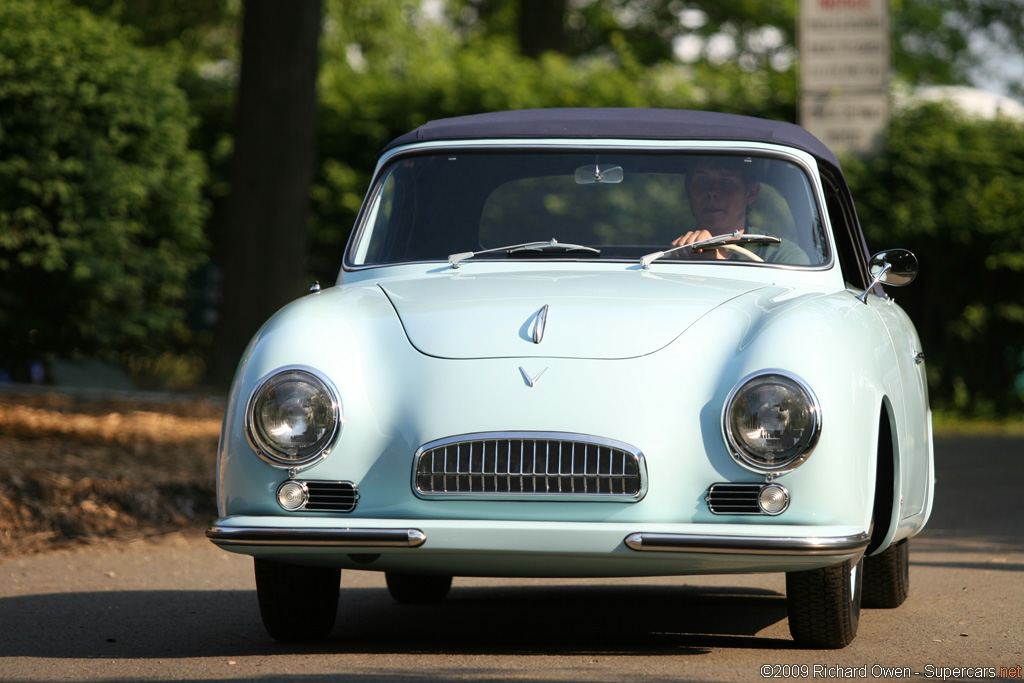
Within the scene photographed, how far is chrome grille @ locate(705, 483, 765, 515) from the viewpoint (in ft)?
13.1

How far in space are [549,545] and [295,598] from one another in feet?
3.49

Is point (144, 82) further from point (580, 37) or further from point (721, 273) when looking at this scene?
point (580, 37)

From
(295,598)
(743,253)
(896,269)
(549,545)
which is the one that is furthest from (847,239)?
(295,598)

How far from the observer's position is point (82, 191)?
11109 mm

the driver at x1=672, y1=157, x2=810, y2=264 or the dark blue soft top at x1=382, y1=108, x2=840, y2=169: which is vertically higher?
the dark blue soft top at x1=382, y1=108, x2=840, y2=169

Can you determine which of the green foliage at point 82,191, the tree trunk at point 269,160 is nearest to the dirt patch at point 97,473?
the green foliage at point 82,191

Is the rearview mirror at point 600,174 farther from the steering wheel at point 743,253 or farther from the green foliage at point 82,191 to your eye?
the green foliage at point 82,191

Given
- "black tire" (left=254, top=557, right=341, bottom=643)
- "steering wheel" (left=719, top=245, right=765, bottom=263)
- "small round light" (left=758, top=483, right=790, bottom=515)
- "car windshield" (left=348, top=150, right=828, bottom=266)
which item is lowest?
"black tire" (left=254, top=557, right=341, bottom=643)

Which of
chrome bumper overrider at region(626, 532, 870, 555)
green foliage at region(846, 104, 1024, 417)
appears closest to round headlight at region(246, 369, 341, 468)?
chrome bumper overrider at region(626, 532, 870, 555)

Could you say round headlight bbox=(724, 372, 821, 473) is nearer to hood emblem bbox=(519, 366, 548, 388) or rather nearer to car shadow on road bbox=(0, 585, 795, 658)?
hood emblem bbox=(519, 366, 548, 388)

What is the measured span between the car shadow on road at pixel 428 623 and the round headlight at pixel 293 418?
793 mm

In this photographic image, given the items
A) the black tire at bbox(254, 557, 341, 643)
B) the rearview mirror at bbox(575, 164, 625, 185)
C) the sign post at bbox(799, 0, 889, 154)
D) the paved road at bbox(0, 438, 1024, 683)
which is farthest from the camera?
the sign post at bbox(799, 0, 889, 154)

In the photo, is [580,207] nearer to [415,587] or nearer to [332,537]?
[415,587]

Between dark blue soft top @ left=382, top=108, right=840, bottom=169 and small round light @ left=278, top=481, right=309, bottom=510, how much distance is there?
6.26 ft
